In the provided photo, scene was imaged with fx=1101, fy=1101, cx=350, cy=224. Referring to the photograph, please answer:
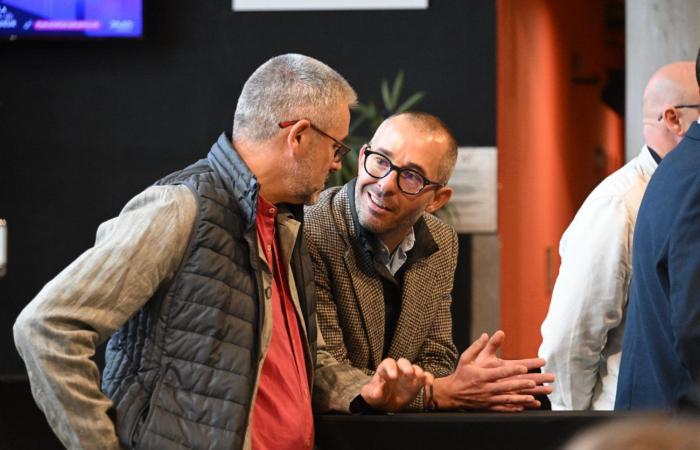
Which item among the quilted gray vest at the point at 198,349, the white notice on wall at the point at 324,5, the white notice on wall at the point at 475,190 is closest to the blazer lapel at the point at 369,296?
the quilted gray vest at the point at 198,349

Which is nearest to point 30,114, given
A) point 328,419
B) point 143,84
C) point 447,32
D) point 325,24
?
point 143,84

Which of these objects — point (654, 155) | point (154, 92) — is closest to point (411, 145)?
point (654, 155)

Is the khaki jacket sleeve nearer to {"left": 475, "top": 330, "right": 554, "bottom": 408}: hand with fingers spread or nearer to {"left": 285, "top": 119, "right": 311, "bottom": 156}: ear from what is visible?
{"left": 475, "top": 330, "right": 554, "bottom": 408}: hand with fingers spread

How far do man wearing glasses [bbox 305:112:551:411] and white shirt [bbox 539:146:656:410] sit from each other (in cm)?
32

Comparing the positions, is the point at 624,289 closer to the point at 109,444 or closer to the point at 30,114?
the point at 109,444

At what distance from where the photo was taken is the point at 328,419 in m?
2.12

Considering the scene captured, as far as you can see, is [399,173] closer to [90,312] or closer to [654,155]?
[654,155]

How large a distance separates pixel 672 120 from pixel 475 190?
2974 mm

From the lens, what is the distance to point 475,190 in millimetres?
6004

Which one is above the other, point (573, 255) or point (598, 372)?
point (573, 255)

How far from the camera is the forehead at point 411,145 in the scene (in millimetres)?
2633

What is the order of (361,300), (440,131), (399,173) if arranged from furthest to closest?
(440,131) < (399,173) < (361,300)

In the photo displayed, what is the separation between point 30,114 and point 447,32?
240 cm

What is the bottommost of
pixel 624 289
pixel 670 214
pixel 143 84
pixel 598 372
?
pixel 598 372
